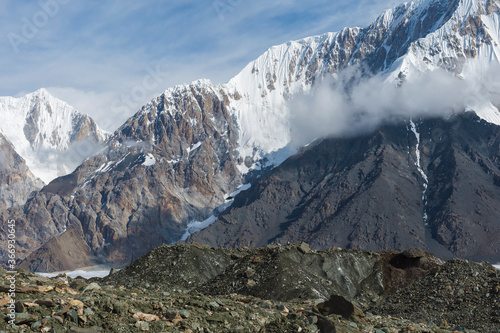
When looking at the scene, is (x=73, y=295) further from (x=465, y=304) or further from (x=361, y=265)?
(x=361, y=265)

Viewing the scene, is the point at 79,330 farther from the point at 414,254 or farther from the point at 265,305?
the point at 414,254

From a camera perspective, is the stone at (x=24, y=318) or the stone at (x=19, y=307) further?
the stone at (x=19, y=307)

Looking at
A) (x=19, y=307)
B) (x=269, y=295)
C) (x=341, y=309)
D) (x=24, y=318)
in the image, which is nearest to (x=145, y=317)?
(x=24, y=318)

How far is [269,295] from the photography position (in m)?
36.6

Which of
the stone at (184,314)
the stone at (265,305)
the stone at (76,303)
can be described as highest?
the stone at (76,303)

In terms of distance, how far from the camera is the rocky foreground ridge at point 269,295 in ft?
58.2

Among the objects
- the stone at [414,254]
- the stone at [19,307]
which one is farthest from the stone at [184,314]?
the stone at [414,254]

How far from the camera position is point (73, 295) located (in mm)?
19188

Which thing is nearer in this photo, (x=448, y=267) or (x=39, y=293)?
(x=39, y=293)

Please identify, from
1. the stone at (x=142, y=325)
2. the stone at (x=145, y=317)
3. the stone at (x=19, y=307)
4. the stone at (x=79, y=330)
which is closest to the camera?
the stone at (x=79, y=330)

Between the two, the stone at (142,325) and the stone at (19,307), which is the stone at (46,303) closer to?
the stone at (19,307)

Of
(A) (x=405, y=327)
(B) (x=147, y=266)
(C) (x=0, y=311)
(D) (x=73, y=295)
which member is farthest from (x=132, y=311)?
(B) (x=147, y=266)

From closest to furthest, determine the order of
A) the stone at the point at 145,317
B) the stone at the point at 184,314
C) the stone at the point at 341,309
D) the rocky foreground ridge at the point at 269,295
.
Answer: the rocky foreground ridge at the point at 269,295 < the stone at the point at 145,317 < the stone at the point at 184,314 < the stone at the point at 341,309

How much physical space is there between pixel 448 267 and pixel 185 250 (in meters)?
19.0
